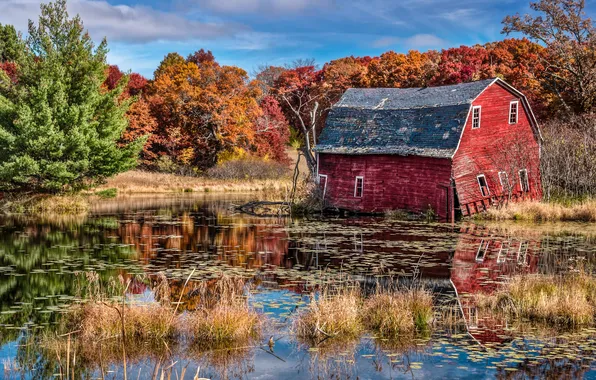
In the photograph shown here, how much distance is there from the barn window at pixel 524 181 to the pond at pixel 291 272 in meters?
6.39

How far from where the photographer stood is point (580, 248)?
20719 mm

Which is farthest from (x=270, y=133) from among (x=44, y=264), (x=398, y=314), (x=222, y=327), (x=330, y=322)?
(x=222, y=327)

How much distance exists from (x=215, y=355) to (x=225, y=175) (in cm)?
4638

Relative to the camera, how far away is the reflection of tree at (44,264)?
12.7 meters

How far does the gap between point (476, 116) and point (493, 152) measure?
211 cm

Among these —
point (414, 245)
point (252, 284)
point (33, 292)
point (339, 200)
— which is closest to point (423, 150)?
point (339, 200)

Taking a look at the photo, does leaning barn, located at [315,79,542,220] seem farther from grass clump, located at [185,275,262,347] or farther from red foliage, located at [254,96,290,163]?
red foliage, located at [254,96,290,163]

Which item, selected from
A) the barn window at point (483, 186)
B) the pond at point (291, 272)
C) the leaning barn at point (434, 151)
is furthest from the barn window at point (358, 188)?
the barn window at point (483, 186)

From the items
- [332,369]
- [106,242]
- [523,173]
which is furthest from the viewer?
[523,173]

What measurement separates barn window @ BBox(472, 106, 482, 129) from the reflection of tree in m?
18.1

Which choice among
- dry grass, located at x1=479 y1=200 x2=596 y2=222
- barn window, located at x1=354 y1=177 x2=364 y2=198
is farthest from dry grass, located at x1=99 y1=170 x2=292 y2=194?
dry grass, located at x1=479 y1=200 x2=596 y2=222

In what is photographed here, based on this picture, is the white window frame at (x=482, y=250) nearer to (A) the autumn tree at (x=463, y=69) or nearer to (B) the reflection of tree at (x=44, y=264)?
(B) the reflection of tree at (x=44, y=264)

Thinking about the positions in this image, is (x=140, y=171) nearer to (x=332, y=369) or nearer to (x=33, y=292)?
(x=33, y=292)

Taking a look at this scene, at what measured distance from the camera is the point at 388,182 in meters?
33.4
